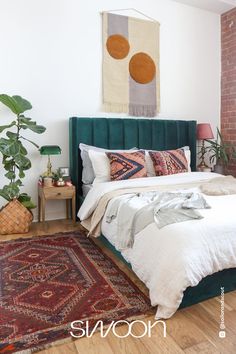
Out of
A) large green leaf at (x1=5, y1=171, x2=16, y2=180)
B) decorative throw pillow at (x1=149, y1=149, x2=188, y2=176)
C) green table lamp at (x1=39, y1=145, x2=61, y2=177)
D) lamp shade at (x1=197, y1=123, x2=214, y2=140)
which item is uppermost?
lamp shade at (x1=197, y1=123, x2=214, y2=140)

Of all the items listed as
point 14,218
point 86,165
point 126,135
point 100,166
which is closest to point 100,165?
point 100,166

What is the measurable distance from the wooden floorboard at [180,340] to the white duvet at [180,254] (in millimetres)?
119

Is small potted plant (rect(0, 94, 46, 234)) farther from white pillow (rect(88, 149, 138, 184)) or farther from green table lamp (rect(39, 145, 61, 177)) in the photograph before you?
white pillow (rect(88, 149, 138, 184))

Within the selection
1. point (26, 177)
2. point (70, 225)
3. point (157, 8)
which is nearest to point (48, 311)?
point (70, 225)

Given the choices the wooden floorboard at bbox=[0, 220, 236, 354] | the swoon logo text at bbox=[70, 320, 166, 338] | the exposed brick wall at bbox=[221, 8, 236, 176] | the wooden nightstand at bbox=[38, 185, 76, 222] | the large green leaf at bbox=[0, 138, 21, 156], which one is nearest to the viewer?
the wooden floorboard at bbox=[0, 220, 236, 354]

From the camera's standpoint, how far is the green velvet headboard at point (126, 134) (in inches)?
138

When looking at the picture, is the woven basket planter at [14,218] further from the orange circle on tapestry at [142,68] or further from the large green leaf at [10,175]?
the orange circle on tapestry at [142,68]

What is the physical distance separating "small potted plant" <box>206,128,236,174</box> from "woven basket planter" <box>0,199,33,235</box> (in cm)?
292

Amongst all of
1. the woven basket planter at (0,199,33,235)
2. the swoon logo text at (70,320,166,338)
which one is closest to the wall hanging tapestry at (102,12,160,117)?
the woven basket planter at (0,199,33,235)

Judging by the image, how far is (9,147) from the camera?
3.01 metres

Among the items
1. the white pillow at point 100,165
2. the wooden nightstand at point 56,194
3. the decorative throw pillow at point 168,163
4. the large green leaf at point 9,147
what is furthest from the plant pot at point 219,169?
the large green leaf at point 9,147

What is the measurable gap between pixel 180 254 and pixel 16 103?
2.42m

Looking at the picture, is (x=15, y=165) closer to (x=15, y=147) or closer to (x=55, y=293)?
(x=15, y=147)

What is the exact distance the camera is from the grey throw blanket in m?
1.88
